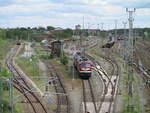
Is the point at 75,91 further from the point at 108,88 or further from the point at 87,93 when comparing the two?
the point at 108,88

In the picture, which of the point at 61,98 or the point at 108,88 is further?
the point at 108,88

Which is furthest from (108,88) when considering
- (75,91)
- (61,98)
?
(61,98)

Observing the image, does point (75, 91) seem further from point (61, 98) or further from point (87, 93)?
point (61, 98)

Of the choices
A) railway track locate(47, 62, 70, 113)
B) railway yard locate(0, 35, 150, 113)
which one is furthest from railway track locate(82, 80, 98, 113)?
railway track locate(47, 62, 70, 113)

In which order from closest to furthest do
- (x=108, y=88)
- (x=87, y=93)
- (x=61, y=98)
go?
(x=61, y=98) → (x=87, y=93) → (x=108, y=88)

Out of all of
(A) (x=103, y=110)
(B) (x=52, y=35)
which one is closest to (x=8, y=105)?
(A) (x=103, y=110)

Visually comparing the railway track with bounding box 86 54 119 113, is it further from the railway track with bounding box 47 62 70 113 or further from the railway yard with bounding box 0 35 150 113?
the railway track with bounding box 47 62 70 113

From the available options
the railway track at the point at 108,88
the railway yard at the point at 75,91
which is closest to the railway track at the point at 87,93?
the railway yard at the point at 75,91

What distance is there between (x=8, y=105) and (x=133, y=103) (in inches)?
364

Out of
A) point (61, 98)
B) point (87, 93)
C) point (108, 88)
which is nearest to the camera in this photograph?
point (61, 98)

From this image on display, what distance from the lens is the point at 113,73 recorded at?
131 ft

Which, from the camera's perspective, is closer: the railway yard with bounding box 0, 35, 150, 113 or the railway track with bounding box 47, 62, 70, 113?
the railway track with bounding box 47, 62, 70, 113

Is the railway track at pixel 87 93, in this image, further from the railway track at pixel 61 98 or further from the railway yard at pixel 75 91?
the railway track at pixel 61 98

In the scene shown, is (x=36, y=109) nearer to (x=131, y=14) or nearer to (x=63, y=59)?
(x=131, y=14)
